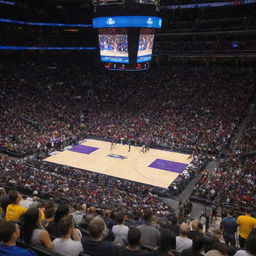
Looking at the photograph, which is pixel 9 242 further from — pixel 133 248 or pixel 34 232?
pixel 133 248

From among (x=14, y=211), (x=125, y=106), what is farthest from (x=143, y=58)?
(x=14, y=211)

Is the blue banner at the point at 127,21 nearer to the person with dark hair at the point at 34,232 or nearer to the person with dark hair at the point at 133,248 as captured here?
the person with dark hair at the point at 34,232

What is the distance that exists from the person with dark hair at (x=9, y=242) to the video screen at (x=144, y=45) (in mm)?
23555

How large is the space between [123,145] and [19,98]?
14617 millimetres

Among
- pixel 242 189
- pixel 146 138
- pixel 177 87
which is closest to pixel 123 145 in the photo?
pixel 146 138

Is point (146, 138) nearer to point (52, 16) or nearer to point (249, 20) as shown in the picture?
point (249, 20)

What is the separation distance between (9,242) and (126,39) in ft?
76.9

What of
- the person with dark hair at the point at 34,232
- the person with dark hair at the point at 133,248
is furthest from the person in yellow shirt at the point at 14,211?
the person with dark hair at the point at 133,248

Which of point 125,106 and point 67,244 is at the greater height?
Result: point 67,244

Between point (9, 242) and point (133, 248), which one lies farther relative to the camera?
point (133, 248)

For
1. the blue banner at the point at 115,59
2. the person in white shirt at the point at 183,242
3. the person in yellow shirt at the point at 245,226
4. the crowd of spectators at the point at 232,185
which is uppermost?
the blue banner at the point at 115,59

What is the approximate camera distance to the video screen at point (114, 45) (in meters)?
24.9

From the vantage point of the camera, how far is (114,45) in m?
25.9

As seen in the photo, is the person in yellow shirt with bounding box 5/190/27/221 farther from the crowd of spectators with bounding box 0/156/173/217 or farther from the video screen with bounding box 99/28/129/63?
the video screen with bounding box 99/28/129/63
